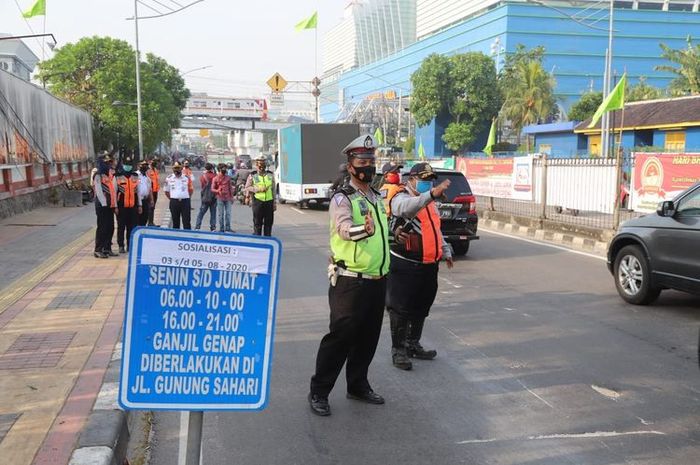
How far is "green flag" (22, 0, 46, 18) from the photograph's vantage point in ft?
61.9

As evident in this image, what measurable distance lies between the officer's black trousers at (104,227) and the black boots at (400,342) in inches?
261

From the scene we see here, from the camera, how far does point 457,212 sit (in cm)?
1140

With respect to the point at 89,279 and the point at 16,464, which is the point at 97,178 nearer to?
the point at 89,279

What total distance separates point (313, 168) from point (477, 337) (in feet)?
49.5

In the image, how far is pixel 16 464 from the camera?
3422mm

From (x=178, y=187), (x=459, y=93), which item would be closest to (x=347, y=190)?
(x=178, y=187)

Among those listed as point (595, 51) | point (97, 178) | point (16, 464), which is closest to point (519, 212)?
point (97, 178)

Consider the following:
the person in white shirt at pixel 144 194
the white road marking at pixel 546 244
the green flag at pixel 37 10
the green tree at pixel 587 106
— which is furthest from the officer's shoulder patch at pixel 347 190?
the green tree at pixel 587 106

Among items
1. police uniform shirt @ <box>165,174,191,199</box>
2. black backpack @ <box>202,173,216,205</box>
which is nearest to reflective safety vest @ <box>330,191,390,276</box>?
police uniform shirt @ <box>165,174,191,199</box>

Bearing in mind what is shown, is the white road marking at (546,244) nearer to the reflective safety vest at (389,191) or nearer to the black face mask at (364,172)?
the reflective safety vest at (389,191)

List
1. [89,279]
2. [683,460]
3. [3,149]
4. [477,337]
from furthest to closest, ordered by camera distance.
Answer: [3,149] < [89,279] < [477,337] < [683,460]

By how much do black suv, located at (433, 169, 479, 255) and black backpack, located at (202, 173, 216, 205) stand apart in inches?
223

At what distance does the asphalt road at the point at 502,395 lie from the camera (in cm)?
390

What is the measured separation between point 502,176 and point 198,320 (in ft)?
53.1
